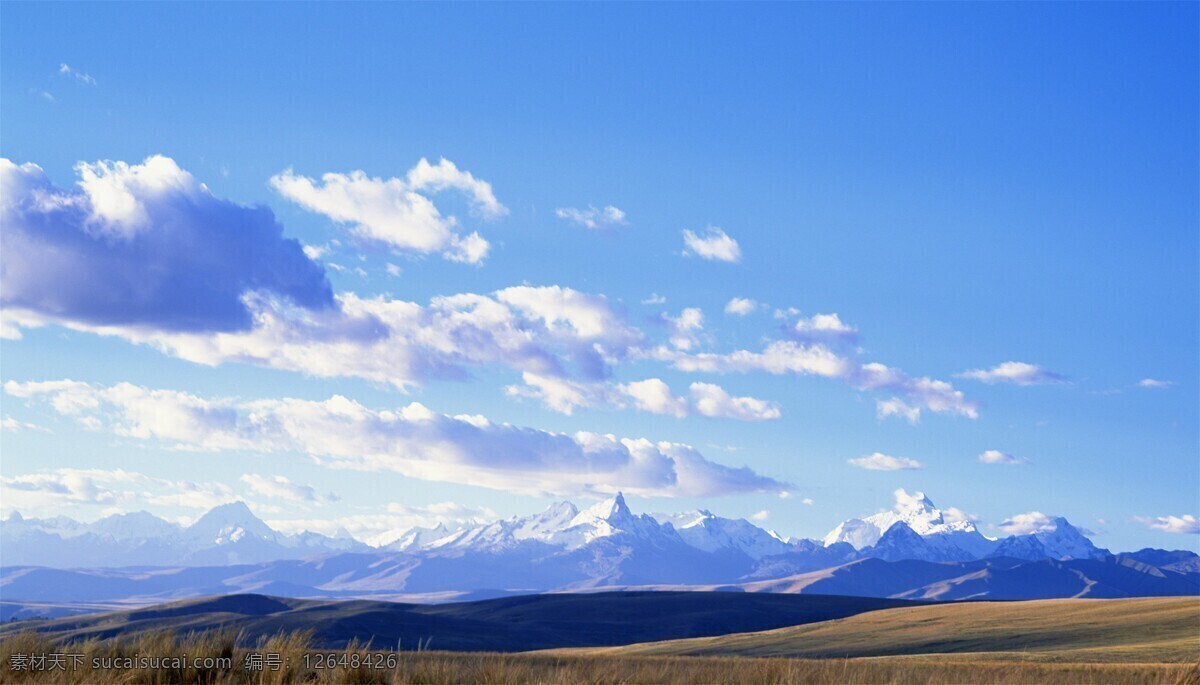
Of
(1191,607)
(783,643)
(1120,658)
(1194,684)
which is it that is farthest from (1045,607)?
(1194,684)

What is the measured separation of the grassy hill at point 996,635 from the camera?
81.0 metres

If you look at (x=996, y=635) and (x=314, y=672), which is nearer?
(x=314, y=672)

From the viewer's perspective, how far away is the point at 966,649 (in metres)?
87.1

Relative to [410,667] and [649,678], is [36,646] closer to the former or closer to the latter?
[410,667]

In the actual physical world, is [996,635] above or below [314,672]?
below

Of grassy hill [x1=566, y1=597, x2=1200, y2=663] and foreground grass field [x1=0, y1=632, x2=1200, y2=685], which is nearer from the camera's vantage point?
foreground grass field [x1=0, y1=632, x2=1200, y2=685]

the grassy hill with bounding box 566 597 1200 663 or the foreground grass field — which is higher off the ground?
the foreground grass field

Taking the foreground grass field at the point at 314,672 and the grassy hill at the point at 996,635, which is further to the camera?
the grassy hill at the point at 996,635

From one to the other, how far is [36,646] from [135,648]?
61.6 inches

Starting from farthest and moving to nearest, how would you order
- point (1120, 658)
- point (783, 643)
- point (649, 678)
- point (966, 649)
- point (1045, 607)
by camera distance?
point (1045, 607), point (783, 643), point (966, 649), point (1120, 658), point (649, 678)

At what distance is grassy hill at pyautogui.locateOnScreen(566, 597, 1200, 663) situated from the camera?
80975mm

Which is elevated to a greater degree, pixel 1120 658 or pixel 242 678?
pixel 242 678

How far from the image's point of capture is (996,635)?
319 feet

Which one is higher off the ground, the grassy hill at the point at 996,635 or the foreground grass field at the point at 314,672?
the foreground grass field at the point at 314,672
